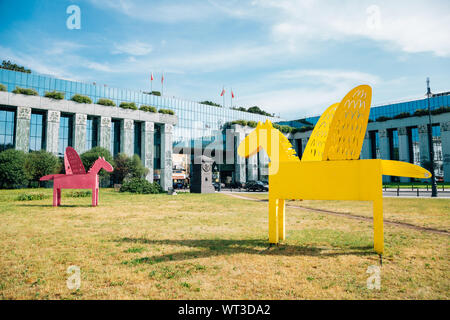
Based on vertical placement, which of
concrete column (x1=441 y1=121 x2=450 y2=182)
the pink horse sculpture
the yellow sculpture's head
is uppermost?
concrete column (x1=441 y1=121 x2=450 y2=182)

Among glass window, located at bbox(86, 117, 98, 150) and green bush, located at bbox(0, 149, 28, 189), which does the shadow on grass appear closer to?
green bush, located at bbox(0, 149, 28, 189)

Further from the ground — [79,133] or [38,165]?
[79,133]

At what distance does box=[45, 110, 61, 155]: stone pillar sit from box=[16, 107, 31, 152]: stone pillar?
93.5 inches

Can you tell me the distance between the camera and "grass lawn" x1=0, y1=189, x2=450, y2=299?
14.6ft

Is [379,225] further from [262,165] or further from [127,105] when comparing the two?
[262,165]

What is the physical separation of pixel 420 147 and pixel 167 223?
5368 centimetres

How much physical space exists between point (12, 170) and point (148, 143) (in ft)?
68.9

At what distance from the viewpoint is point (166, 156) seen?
5028 cm

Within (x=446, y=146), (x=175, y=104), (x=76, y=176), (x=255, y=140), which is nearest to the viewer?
(x=255, y=140)

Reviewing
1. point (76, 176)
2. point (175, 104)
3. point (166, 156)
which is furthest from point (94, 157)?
point (175, 104)

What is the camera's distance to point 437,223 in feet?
35.7

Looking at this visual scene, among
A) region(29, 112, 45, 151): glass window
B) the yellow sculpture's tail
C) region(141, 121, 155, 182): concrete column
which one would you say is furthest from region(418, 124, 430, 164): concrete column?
region(29, 112, 45, 151): glass window

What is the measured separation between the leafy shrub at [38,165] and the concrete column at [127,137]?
1265 centimetres

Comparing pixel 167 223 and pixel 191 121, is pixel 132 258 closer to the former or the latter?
pixel 167 223
